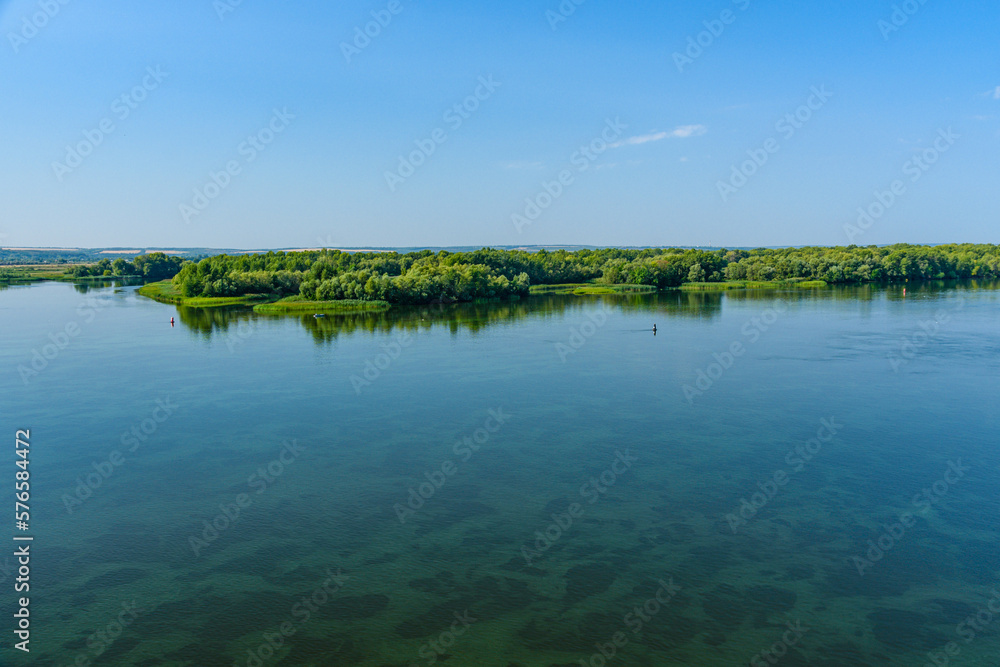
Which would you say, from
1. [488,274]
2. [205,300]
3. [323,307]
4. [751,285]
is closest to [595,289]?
[488,274]

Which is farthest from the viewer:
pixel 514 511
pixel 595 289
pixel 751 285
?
pixel 751 285

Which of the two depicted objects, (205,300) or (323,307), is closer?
(323,307)

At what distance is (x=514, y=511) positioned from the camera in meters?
15.3

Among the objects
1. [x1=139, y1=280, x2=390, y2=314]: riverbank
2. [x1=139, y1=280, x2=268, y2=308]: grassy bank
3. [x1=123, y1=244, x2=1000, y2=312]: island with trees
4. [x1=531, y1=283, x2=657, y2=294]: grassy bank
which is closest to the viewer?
[x1=139, y1=280, x2=390, y2=314]: riverbank

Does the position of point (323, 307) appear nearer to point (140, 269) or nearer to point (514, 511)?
point (514, 511)

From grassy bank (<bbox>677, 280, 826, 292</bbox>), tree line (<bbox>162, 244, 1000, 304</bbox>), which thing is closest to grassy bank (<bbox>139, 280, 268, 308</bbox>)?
tree line (<bbox>162, 244, 1000, 304</bbox>)

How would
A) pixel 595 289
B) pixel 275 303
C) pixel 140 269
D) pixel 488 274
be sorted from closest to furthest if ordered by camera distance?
pixel 275 303 < pixel 488 274 < pixel 595 289 < pixel 140 269

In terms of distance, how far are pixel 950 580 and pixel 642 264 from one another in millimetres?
86094

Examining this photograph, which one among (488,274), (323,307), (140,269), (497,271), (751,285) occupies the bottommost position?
(323,307)

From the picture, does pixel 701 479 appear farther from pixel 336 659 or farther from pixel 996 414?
pixel 996 414

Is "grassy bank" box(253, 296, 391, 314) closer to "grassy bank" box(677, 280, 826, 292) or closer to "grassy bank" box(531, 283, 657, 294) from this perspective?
"grassy bank" box(531, 283, 657, 294)

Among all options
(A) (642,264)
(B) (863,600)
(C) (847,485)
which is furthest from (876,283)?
(B) (863,600)

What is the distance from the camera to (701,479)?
17.0 metres

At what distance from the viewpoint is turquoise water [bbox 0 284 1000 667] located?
10766 mm
